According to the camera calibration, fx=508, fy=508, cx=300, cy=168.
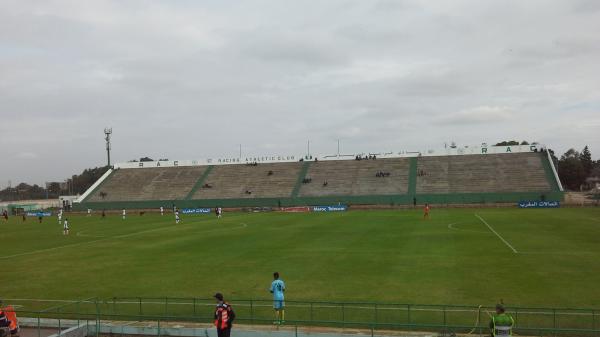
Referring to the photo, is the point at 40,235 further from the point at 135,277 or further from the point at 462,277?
the point at 462,277

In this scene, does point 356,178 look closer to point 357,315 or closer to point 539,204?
point 539,204

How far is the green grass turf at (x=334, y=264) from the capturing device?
2341cm

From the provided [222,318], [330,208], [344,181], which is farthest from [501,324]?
[344,181]

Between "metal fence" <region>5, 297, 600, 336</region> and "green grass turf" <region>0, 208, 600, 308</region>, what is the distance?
2.06 meters

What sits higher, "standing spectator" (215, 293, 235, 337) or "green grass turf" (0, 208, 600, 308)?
"standing spectator" (215, 293, 235, 337)

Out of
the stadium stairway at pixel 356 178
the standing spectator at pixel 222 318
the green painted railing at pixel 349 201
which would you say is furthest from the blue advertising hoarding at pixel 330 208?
the standing spectator at pixel 222 318

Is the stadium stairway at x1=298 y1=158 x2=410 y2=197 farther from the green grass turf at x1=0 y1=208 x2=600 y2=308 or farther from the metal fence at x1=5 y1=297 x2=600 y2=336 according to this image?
the metal fence at x1=5 y1=297 x2=600 y2=336

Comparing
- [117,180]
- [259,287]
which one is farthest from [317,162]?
[259,287]

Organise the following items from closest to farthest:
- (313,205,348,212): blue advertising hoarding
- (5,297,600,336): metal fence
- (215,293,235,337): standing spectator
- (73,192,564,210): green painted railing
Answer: (215,293,235,337): standing spectator, (5,297,600,336): metal fence, (313,205,348,212): blue advertising hoarding, (73,192,564,210): green painted railing

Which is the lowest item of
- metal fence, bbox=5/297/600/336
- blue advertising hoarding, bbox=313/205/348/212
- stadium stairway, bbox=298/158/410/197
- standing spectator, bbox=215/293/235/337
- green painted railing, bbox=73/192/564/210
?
metal fence, bbox=5/297/600/336

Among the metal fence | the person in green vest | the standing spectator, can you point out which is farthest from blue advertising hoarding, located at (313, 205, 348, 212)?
the person in green vest

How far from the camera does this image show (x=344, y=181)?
327 feet

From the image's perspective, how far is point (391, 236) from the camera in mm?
42469

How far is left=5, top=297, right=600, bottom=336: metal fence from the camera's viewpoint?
16.8 meters
